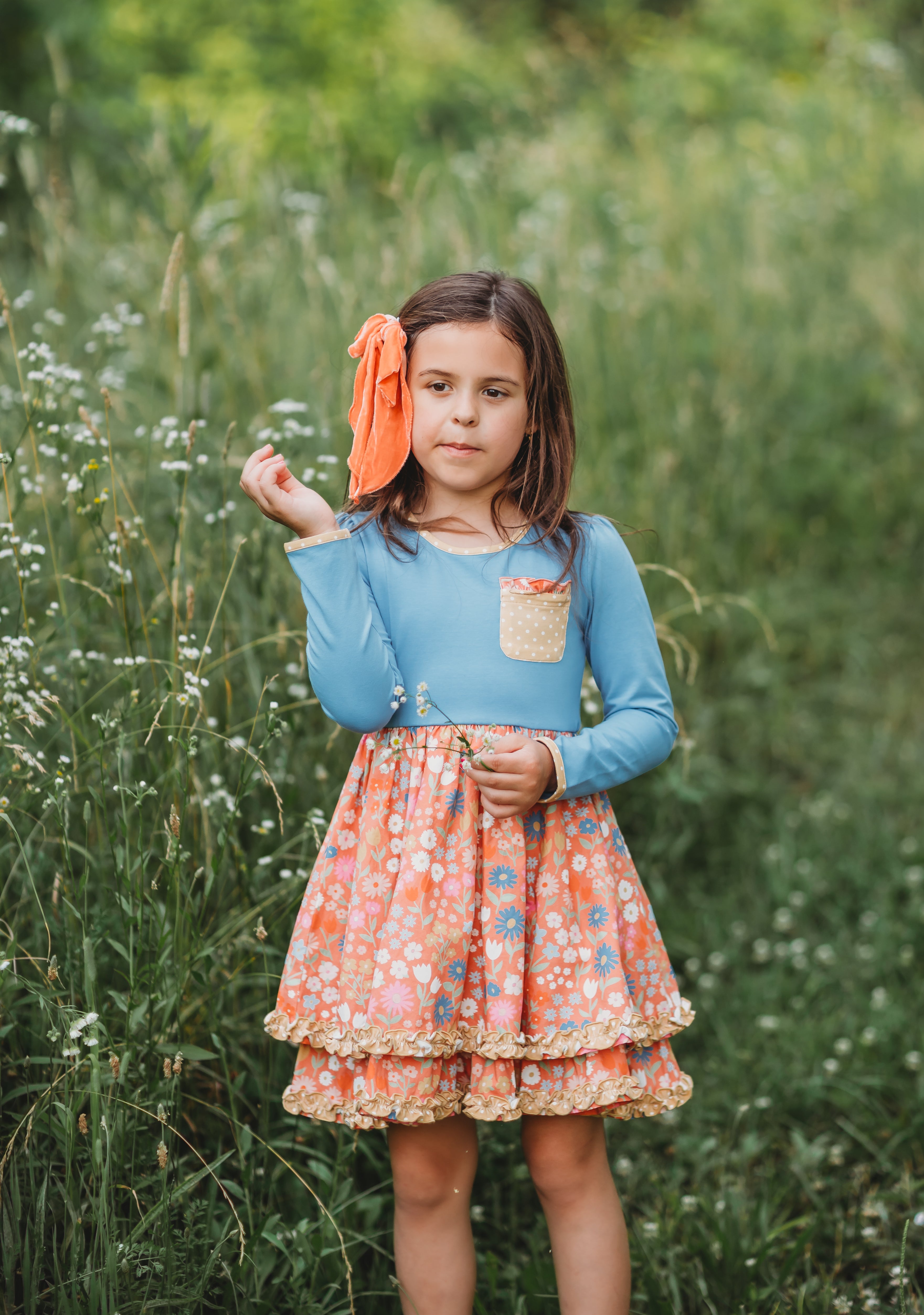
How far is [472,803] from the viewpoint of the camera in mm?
1593

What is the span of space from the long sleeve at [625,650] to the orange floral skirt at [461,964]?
13 cm

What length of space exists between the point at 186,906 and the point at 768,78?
29.9ft

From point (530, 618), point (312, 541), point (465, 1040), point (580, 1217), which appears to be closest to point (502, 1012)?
point (465, 1040)

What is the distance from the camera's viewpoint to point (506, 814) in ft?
5.05

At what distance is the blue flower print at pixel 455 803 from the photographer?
1.59 meters

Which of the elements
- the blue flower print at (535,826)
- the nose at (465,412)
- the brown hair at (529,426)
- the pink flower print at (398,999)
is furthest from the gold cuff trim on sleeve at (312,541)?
the pink flower print at (398,999)

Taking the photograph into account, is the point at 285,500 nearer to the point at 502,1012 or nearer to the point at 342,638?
the point at 342,638

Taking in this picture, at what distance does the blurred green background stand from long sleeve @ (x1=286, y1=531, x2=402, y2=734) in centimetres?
21

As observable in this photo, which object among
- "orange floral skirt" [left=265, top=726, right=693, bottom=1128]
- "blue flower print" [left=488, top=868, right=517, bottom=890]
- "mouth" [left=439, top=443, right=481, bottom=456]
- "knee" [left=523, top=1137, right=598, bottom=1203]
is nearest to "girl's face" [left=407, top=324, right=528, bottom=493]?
"mouth" [left=439, top=443, right=481, bottom=456]

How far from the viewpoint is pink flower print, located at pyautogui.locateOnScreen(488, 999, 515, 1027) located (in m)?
1.54

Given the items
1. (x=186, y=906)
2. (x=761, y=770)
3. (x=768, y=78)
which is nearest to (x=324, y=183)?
(x=761, y=770)

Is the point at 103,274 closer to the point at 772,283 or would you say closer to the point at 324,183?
the point at 324,183

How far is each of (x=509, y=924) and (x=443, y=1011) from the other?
145 mm

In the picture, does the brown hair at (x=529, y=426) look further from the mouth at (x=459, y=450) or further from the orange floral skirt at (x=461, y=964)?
the orange floral skirt at (x=461, y=964)
